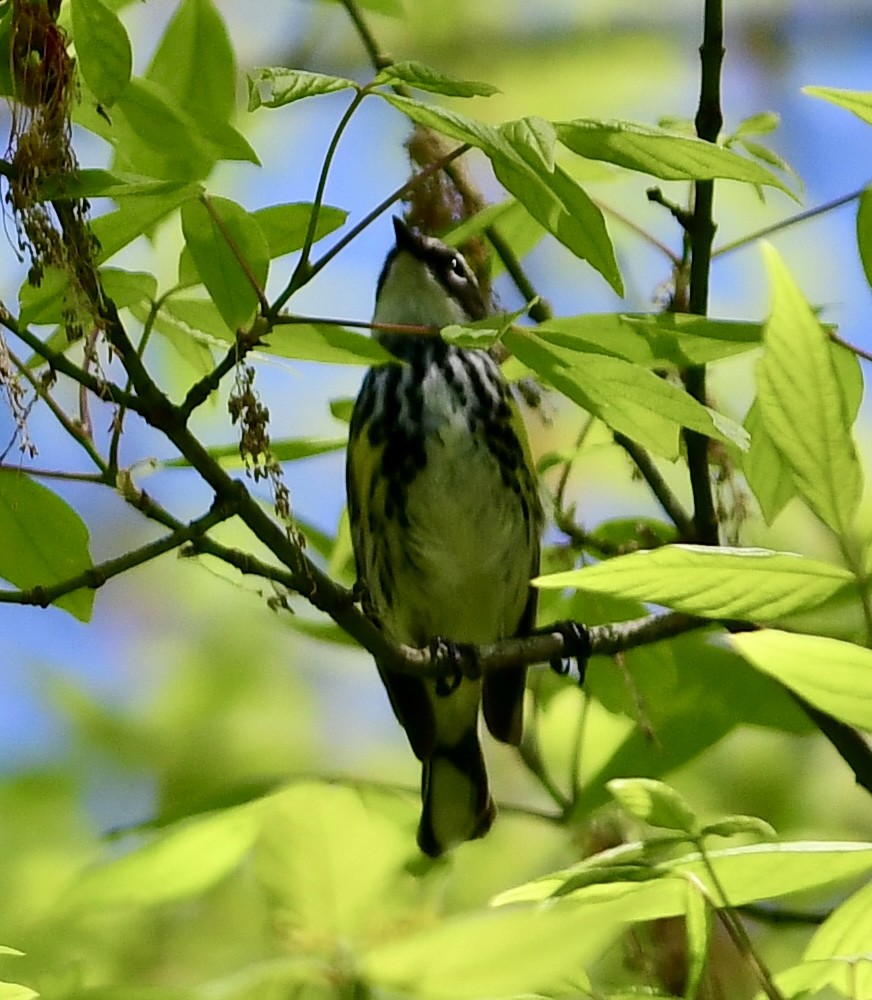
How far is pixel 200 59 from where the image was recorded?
4.60 feet

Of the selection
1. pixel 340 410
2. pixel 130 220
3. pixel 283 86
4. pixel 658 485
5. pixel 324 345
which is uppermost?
pixel 283 86

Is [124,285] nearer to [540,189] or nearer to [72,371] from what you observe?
[72,371]

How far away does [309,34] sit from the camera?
3.25 meters

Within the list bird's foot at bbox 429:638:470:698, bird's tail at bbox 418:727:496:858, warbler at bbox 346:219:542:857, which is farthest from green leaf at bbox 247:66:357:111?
warbler at bbox 346:219:542:857

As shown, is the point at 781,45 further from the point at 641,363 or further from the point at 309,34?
the point at 641,363

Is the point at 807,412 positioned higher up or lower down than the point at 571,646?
higher up

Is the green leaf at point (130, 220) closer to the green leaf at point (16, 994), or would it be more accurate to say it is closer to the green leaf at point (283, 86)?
the green leaf at point (283, 86)

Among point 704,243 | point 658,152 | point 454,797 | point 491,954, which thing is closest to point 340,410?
point 704,243

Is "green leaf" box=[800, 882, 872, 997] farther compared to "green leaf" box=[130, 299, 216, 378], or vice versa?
"green leaf" box=[130, 299, 216, 378]

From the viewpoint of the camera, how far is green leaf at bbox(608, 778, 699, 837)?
2.98 ft

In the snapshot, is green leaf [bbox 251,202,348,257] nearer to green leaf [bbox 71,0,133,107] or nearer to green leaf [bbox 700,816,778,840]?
green leaf [bbox 71,0,133,107]

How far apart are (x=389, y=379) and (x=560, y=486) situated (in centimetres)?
79

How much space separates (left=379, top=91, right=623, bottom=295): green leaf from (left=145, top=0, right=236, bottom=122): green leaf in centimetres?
45

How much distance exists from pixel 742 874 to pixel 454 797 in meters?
1.69
